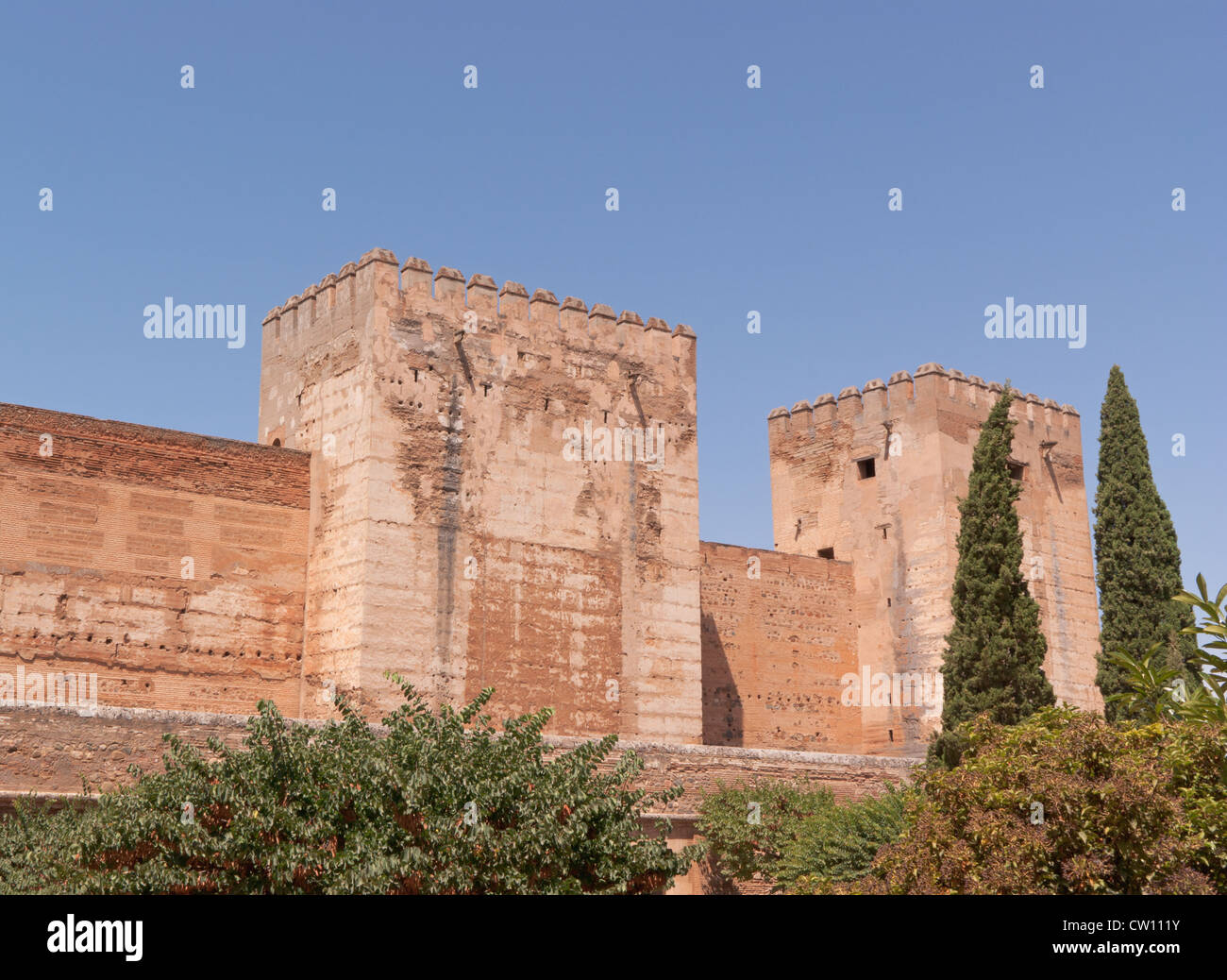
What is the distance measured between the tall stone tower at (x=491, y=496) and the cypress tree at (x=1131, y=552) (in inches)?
297

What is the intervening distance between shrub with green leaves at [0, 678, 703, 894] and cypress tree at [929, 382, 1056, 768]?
9.64 m

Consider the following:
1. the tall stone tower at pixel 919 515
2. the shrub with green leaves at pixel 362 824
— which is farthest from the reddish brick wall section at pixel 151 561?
the tall stone tower at pixel 919 515

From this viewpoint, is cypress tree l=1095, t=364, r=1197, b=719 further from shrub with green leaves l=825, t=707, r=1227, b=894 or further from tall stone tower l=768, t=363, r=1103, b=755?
shrub with green leaves l=825, t=707, r=1227, b=894

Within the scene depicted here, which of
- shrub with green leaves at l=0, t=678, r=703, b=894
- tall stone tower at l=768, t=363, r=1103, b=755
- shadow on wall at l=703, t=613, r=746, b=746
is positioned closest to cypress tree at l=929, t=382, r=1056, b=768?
tall stone tower at l=768, t=363, r=1103, b=755

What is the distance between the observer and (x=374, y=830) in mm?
9898

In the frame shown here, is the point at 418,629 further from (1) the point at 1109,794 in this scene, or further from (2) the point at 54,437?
(1) the point at 1109,794

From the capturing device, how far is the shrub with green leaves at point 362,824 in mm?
9734

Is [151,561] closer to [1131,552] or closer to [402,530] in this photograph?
[402,530]

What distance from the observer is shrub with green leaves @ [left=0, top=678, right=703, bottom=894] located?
383 inches

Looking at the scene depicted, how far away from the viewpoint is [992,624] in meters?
20.1

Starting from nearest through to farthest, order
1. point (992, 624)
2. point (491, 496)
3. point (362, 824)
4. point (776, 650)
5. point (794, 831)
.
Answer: point (362, 824), point (794, 831), point (491, 496), point (992, 624), point (776, 650)

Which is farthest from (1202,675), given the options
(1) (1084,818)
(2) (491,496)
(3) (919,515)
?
(3) (919,515)

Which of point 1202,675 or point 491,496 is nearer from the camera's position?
point 1202,675

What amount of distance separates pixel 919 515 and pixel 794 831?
11.1 m
